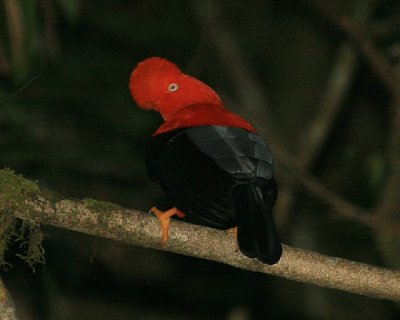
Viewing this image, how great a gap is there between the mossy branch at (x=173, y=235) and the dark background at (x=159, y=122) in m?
1.60

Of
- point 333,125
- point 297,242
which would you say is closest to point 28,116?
point 297,242

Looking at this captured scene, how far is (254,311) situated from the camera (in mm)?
6312

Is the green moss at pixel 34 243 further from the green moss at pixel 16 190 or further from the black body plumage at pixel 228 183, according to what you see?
the black body plumage at pixel 228 183

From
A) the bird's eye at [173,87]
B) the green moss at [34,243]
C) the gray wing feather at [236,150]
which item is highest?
the gray wing feather at [236,150]

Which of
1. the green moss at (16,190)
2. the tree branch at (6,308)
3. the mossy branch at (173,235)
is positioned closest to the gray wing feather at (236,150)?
the mossy branch at (173,235)

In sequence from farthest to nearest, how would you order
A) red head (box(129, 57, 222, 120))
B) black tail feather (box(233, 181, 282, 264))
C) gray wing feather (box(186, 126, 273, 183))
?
red head (box(129, 57, 222, 120)), gray wing feather (box(186, 126, 273, 183)), black tail feather (box(233, 181, 282, 264))

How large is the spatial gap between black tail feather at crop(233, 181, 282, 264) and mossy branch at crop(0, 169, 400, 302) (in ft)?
0.33

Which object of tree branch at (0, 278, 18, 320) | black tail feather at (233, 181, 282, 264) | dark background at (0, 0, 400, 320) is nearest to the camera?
tree branch at (0, 278, 18, 320)

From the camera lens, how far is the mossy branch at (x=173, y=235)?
344 cm

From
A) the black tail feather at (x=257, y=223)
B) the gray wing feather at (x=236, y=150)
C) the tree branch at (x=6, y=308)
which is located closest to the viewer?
the tree branch at (x=6, y=308)

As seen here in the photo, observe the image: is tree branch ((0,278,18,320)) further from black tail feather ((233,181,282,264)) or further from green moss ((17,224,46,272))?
black tail feather ((233,181,282,264))

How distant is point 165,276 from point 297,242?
3.00 feet

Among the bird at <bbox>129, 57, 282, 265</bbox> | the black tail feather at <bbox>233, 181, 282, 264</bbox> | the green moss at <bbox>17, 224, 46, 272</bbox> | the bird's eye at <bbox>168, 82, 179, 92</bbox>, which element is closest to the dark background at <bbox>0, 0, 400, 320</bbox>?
the bird's eye at <bbox>168, 82, 179, 92</bbox>

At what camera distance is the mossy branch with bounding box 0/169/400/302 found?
11.3 ft
